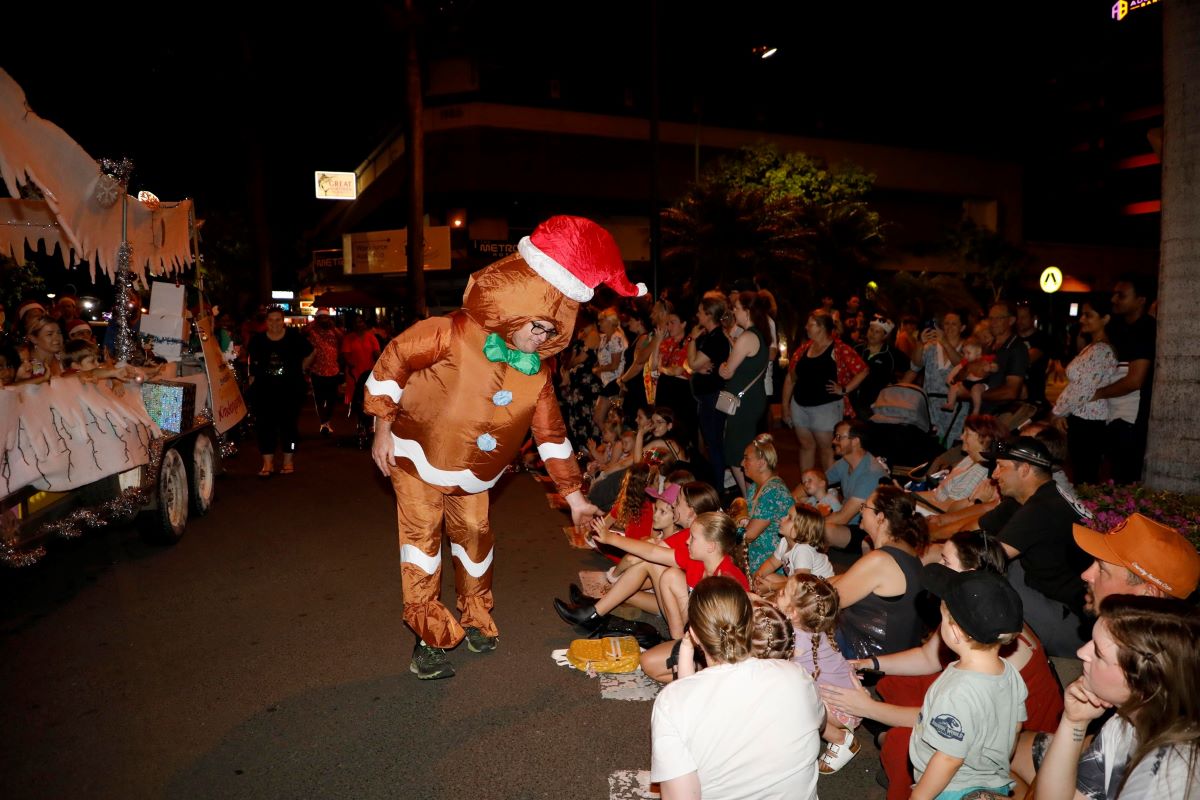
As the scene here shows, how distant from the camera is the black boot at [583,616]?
5.03 m

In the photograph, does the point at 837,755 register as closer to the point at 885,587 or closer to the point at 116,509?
the point at 885,587

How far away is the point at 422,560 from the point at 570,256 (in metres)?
1.79

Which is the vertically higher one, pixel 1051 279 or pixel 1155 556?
pixel 1051 279

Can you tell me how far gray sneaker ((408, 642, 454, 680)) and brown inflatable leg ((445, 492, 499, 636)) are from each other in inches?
15.9

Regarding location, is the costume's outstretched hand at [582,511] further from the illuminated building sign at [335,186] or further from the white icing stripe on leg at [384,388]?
the illuminated building sign at [335,186]

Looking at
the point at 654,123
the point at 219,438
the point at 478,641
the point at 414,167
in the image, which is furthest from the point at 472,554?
the point at 414,167

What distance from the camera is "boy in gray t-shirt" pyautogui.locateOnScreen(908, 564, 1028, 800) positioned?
2.60 metres

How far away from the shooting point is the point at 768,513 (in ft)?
18.1

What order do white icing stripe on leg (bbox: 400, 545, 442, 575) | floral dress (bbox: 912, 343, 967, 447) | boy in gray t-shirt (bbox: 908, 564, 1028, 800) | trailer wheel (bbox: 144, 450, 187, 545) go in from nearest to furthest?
boy in gray t-shirt (bbox: 908, 564, 1028, 800) < white icing stripe on leg (bbox: 400, 545, 442, 575) < trailer wheel (bbox: 144, 450, 187, 545) < floral dress (bbox: 912, 343, 967, 447)

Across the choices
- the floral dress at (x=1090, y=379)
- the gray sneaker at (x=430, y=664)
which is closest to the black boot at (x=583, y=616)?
the gray sneaker at (x=430, y=664)

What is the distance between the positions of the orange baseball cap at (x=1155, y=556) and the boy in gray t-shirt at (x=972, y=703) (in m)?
0.71

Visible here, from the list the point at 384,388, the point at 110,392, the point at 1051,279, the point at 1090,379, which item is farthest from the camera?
the point at 1051,279

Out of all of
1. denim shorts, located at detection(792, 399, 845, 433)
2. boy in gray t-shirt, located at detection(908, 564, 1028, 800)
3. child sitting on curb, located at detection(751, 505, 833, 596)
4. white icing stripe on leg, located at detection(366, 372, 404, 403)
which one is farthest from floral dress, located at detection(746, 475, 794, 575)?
boy in gray t-shirt, located at detection(908, 564, 1028, 800)

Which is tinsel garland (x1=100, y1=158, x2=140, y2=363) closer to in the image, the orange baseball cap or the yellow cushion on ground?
the yellow cushion on ground
